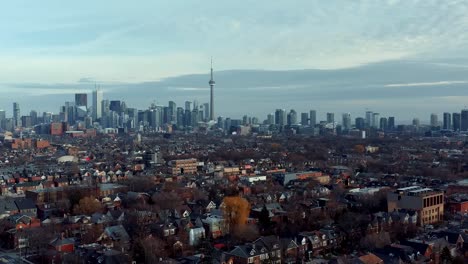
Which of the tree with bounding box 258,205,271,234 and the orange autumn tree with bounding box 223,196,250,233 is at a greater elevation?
the orange autumn tree with bounding box 223,196,250,233

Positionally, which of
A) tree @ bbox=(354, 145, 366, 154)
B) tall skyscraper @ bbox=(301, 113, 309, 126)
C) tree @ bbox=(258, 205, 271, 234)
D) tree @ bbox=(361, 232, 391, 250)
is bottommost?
tree @ bbox=(354, 145, 366, 154)

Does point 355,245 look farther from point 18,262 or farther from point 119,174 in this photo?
point 119,174

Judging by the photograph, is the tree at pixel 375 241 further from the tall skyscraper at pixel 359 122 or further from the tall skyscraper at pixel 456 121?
the tall skyscraper at pixel 359 122

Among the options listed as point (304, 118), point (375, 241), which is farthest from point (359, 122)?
point (375, 241)

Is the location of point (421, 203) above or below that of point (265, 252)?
above

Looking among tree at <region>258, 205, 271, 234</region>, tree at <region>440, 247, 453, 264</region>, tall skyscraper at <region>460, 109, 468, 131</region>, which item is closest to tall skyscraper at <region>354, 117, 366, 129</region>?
tall skyscraper at <region>460, 109, 468, 131</region>

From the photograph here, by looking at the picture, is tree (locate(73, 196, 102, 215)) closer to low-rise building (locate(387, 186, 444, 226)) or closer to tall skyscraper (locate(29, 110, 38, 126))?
low-rise building (locate(387, 186, 444, 226))

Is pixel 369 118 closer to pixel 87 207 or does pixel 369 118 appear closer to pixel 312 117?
pixel 312 117

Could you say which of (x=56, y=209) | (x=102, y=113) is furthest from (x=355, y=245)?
(x=102, y=113)
